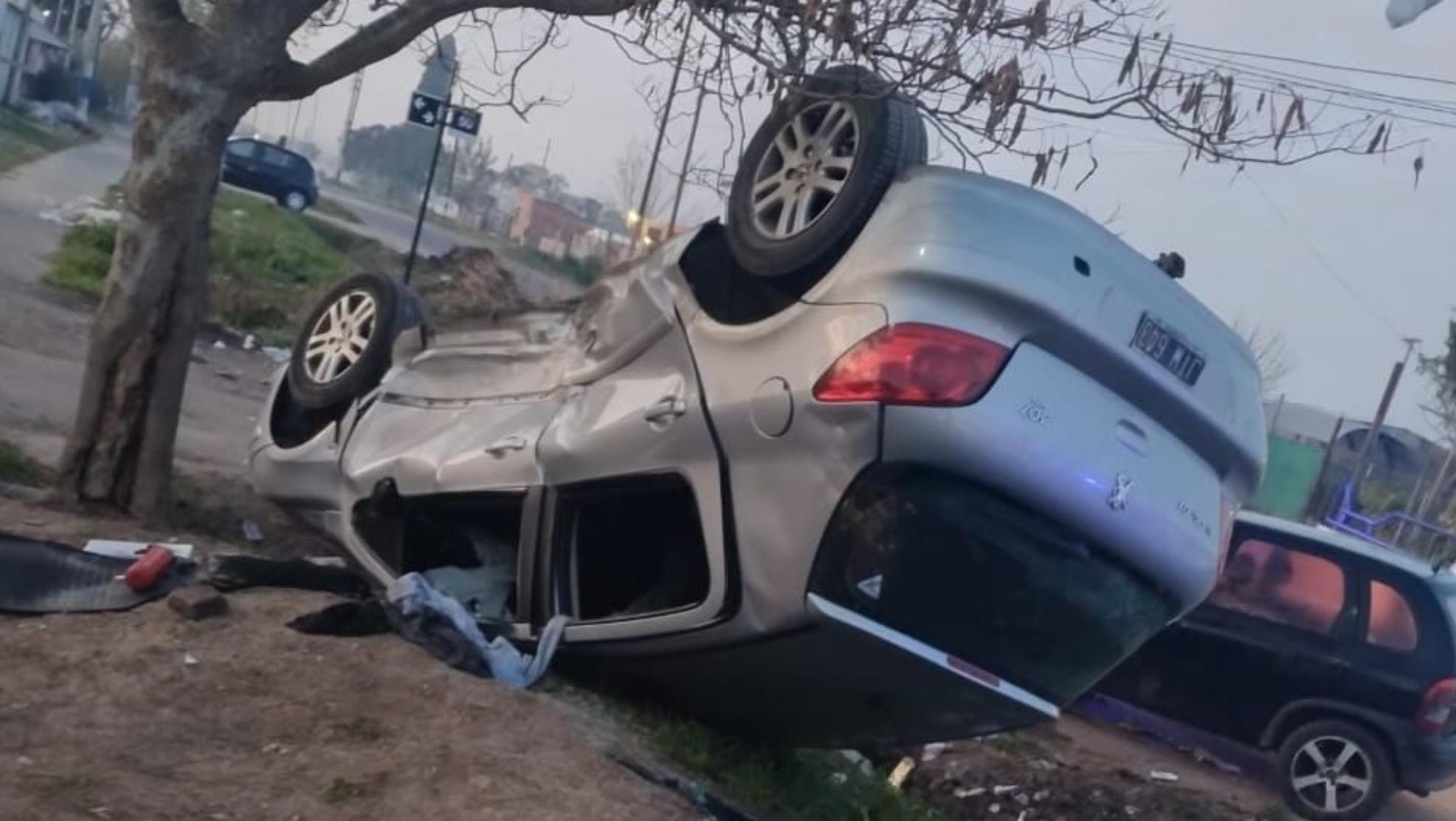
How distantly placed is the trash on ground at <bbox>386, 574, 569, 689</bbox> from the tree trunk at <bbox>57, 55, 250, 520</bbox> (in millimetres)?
2547

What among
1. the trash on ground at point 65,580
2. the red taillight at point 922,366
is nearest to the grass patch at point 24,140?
the trash on ground at point 65,580

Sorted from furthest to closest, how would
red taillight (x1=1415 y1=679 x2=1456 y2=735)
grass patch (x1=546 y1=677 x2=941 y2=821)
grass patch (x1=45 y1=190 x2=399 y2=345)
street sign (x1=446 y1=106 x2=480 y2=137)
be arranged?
grass patch (x1=45 y1=190 x2=399 y2=345) < street sign (x1=446 y1=106 x2=480 y2=137) < red taillight (x1=1415 y1=679 x2=1456 y2=735) < grass patch (x1=546 y1=677 x2=941 y2=821)

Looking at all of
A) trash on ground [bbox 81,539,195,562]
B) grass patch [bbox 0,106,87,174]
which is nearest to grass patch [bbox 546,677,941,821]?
trash on ground [bbox 81,539,195,562]

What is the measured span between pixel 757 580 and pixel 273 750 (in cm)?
147

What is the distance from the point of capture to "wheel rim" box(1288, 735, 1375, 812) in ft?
39.1

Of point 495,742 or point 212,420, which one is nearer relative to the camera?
point 495,742

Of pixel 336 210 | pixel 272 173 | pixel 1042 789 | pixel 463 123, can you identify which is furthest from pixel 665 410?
pixel 336 210

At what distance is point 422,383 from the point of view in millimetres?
7574

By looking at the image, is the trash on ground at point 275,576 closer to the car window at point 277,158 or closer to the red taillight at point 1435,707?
the red taillight at point 1435,707

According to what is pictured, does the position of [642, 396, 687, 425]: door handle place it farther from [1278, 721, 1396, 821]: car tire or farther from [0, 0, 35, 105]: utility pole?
[0, 0, 35, 105]: utility pole

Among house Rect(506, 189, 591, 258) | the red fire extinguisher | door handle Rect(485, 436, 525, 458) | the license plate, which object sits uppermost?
the license plate

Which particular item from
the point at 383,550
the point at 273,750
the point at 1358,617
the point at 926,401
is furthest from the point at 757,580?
the point at 1358,617

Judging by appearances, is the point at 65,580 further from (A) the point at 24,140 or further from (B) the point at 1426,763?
(A) the point at 24,140

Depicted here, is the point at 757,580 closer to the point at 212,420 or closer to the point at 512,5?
the point at 512,5
